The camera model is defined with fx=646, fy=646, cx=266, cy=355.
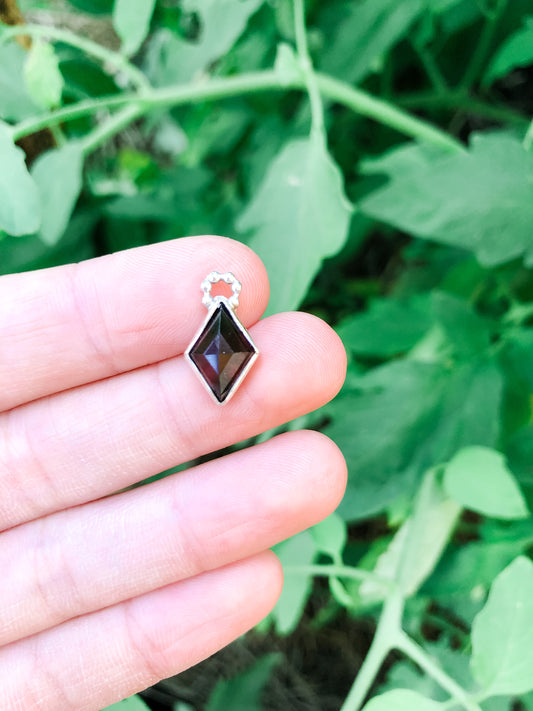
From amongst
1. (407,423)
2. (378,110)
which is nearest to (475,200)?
(378,110)

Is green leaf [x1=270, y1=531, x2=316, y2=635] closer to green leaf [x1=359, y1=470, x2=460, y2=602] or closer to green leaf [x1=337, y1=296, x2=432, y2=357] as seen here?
green leaf [x1=359, y1=470, x2=460, y2=602]

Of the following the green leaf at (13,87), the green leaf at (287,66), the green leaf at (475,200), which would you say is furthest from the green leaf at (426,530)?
the green leaf at (13,87)

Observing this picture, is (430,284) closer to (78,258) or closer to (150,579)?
(78,258)

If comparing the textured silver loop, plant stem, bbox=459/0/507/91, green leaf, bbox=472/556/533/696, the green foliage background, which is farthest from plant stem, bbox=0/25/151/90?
green leaf, bbox=472/556/533/696

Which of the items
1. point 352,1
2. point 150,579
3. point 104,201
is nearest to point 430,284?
point 352,1

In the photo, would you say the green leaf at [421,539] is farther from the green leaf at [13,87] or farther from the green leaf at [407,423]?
the green leaf at [13,87]
